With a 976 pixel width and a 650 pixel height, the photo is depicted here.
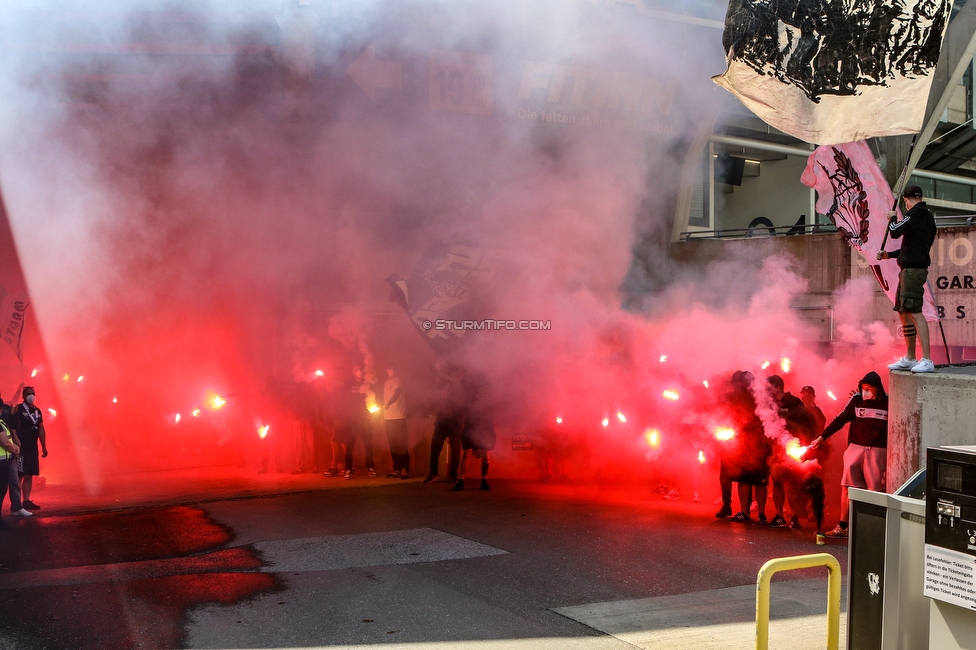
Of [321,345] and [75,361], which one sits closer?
[321,345]

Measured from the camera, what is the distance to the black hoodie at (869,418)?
564 cm

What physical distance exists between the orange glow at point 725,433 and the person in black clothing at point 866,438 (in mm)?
826

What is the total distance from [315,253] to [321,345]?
116 centimetres

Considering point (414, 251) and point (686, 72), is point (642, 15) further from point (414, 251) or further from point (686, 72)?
point (414, 251)

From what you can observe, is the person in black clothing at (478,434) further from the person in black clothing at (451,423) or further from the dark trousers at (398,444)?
the dark trousers at (398,444)

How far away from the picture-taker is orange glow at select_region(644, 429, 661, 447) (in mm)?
7555

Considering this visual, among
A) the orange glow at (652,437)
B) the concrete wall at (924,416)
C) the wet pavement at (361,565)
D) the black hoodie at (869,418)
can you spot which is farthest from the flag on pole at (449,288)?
the concrete wall at (924,416)

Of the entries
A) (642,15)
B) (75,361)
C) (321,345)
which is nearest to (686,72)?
(642,15)

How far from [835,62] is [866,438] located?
270cm

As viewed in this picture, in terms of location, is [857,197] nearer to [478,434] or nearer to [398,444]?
[478,434]

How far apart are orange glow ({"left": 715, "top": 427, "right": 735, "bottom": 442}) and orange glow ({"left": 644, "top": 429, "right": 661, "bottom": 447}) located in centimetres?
88

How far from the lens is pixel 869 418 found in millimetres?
5688

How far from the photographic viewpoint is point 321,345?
31.7ft

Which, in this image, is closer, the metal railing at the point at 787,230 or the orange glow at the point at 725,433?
the orange glow at the point at 725,433
